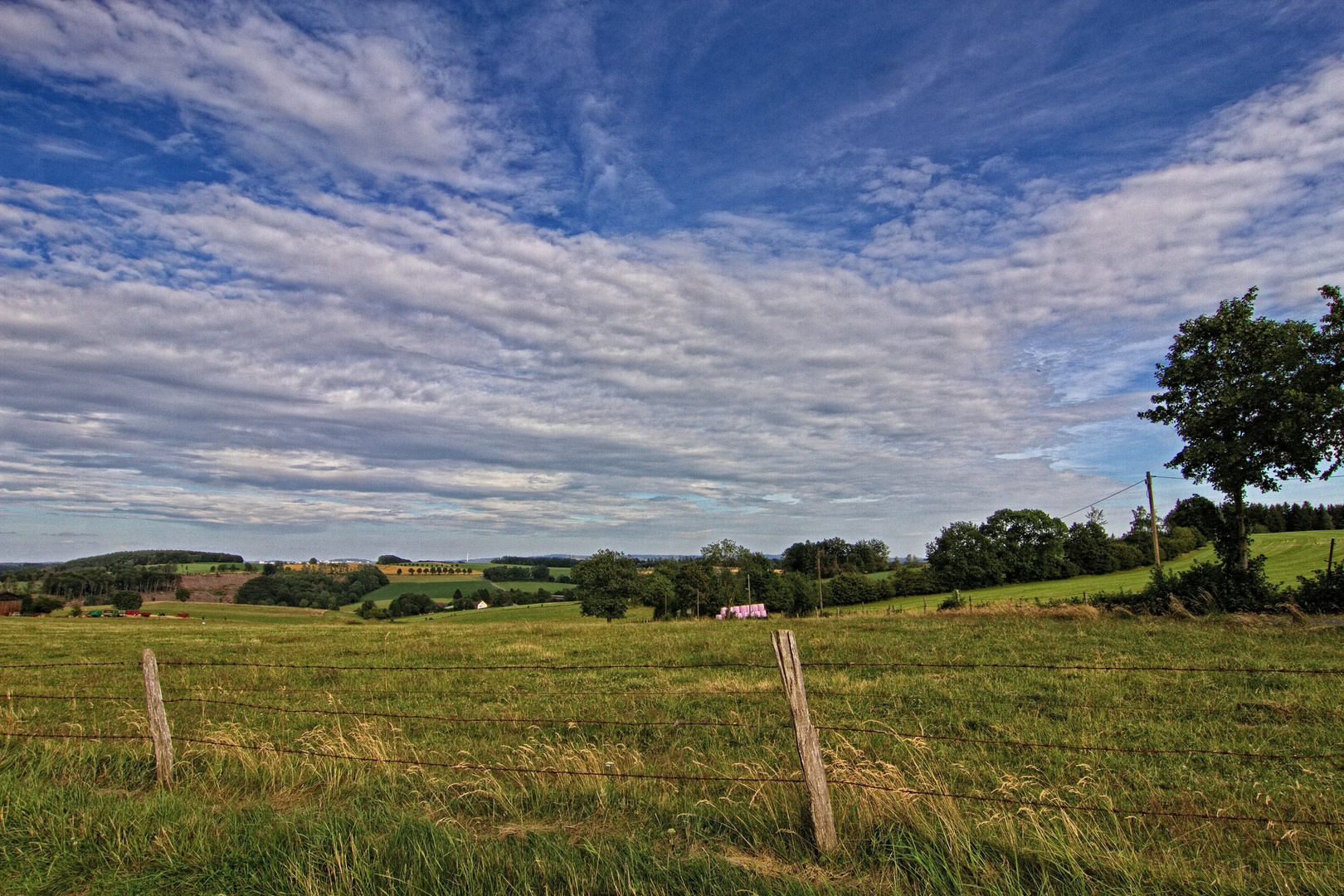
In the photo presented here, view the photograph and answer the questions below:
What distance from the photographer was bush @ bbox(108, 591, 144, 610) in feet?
252

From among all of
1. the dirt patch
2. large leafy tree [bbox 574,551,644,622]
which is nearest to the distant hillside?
the dirt patch

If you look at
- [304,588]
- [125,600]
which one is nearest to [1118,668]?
[125,600]

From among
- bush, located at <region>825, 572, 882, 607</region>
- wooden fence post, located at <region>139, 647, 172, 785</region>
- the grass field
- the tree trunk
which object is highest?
the tree trunk

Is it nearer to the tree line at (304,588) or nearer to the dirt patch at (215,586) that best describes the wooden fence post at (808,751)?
the dirt patch at (215,586)

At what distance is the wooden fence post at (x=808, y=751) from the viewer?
480cm

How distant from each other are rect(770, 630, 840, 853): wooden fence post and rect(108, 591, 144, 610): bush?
94.2 m

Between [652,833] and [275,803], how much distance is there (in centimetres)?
351

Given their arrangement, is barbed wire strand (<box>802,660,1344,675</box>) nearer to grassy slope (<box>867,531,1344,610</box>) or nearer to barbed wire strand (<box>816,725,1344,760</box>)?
barbed wire strand (<box>816,725,1344,760</box>)

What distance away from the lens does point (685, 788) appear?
665 centimetres

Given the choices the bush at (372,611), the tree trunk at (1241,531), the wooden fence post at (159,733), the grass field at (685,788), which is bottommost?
the bush at (372,611)

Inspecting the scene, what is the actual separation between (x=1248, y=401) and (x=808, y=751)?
25268 millimetres

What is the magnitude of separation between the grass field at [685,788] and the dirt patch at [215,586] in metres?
93.9

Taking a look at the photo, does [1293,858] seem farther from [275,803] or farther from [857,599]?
[857,599]

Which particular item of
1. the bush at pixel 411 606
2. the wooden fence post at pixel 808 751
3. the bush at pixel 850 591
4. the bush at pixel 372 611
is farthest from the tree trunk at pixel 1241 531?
the bush at pixel 411 606
